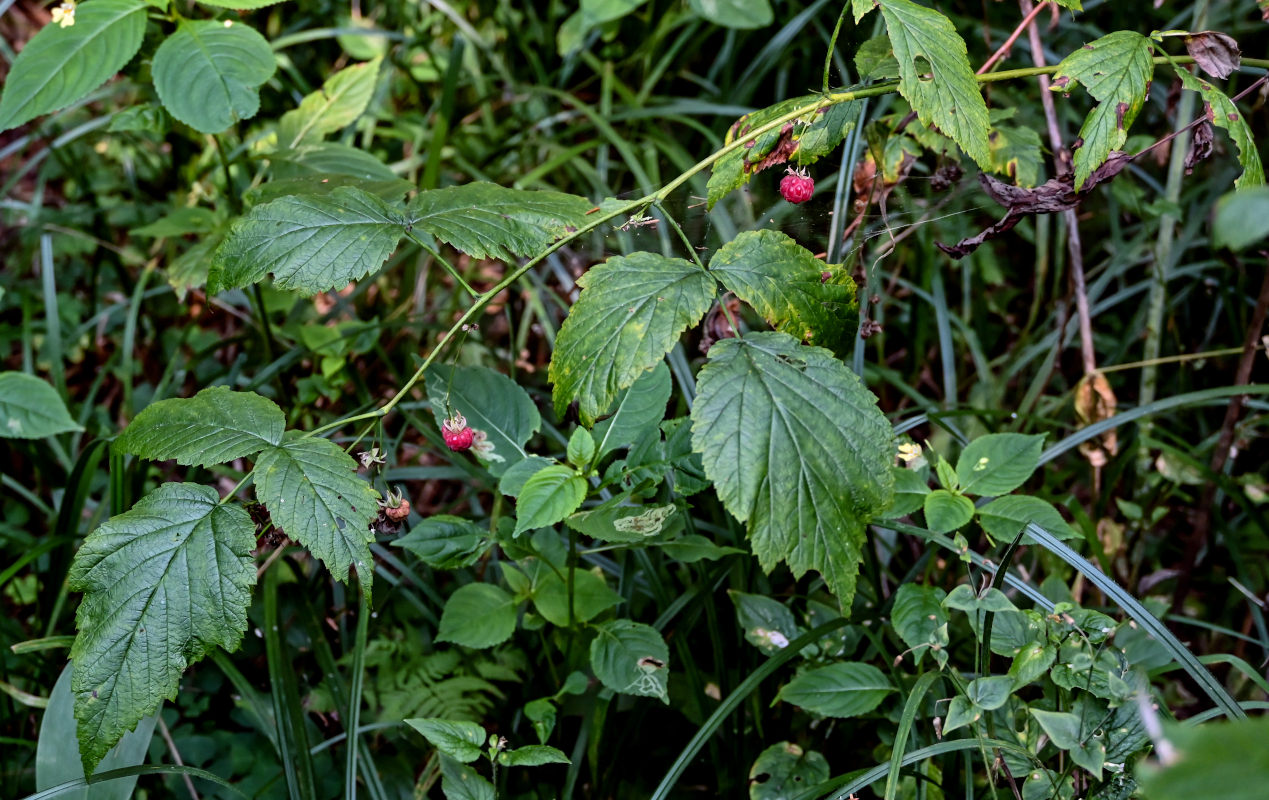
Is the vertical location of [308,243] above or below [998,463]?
above

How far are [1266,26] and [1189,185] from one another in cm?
62

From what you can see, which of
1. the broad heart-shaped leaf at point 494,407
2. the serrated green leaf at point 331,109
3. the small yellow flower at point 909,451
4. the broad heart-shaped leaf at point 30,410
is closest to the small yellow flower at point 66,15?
the serrated green leaf at point 331,109

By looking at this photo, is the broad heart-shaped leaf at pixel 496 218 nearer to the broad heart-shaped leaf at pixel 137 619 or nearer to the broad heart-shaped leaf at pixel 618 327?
the broad heart-shaped leaf at pixel 618 327

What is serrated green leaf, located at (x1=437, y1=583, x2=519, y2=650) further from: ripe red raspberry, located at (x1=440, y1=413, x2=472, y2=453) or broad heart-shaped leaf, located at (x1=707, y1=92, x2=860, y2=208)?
broad heart-shaped leaf, located at (x1=707, y1=92, x2=860, y2=208)

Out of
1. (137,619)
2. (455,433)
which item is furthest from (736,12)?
(137,619)

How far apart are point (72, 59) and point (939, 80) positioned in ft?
4.64

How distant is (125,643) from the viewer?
3.17 feet

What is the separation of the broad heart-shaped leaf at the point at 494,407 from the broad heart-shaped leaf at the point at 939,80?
0.75m

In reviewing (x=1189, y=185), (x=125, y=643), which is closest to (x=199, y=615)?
(x=125, y=643)

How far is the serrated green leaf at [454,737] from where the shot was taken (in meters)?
1.19

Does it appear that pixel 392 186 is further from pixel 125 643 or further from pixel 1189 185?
pixel 1189 185

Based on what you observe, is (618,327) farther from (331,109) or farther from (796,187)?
(331,109)

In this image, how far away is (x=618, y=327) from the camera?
98 cm

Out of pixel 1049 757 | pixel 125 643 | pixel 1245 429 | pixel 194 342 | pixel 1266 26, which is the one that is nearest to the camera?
pixel 125 643
